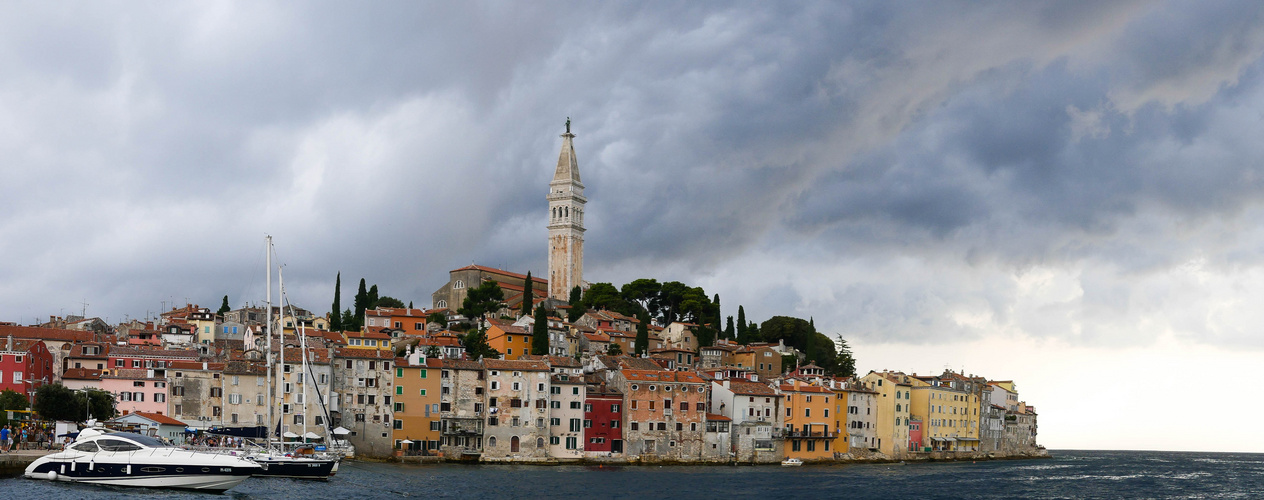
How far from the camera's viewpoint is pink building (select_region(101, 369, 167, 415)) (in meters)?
76.9

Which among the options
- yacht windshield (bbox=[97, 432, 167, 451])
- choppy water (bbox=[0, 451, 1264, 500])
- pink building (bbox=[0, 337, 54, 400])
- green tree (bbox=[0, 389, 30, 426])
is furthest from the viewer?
pink building (bbox=[0, 337, 54, 400])

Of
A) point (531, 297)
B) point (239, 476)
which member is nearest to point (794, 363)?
point (531, 297)

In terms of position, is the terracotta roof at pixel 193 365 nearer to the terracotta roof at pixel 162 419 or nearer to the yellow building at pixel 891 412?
the terracotta roof at pixel 162 419

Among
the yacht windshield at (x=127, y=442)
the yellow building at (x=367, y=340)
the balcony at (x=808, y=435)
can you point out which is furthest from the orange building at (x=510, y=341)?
the yacht windshield at (x=127, y=442)

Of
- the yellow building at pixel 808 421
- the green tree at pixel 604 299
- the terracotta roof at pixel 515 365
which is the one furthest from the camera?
the green tree at pixel 604 299

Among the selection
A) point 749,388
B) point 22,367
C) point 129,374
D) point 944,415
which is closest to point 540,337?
point 749,388

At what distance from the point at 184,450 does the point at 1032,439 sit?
98.3m

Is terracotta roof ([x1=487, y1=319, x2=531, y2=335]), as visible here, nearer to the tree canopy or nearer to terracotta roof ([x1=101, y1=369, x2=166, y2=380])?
the tree canopy

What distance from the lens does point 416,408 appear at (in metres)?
79.6

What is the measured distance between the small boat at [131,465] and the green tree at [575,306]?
239 feet

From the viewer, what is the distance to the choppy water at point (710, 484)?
55156mm

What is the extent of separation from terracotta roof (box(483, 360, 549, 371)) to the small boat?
1234 inches

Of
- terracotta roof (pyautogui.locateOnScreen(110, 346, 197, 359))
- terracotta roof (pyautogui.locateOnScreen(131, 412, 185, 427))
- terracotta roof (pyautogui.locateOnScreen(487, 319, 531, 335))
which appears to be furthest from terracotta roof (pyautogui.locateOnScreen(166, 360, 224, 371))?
terracotta roof (pyautogui.locateOnScreen(487, 319, 531, 335))

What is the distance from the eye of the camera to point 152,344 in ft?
298
